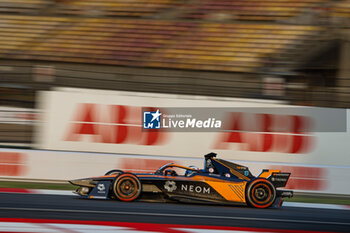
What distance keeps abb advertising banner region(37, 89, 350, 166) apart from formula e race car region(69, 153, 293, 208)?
9.60ft

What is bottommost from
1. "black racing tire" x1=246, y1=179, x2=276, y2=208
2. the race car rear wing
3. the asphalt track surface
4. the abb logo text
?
the asphalt track surface

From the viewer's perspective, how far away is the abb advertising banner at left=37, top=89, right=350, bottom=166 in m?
11.3

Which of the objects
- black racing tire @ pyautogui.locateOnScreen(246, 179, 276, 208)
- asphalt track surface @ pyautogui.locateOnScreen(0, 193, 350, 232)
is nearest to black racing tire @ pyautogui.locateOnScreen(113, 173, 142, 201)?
asphalt track surface @ pyautogui.locateOnScreen(0, 193, 350, 232)

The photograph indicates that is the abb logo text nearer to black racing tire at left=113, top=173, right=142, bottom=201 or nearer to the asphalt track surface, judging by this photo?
the asphalt track surface

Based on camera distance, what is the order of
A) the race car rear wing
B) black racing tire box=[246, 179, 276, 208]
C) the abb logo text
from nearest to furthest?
1. black racing tire box=[246, 179, 276, 208]
2. the race car rear wing
3. the abb logo text

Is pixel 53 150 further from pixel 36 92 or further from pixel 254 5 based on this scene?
pixel 254 5

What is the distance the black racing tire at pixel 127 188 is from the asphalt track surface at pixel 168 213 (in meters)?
0.13

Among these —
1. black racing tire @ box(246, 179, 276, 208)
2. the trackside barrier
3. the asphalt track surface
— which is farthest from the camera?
the trackside barrier

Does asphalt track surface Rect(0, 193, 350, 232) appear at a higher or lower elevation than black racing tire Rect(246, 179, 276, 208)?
lower

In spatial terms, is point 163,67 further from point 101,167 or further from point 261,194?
point 261,194

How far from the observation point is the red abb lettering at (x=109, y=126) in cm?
1138

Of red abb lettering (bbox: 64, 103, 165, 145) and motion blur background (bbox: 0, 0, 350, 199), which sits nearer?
motion blur background (bbox: 0, 0, 350, 199)

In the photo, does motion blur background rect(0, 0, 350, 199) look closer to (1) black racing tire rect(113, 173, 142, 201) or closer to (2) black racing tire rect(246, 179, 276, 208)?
(2) black racing tire rect(246, 179, 276, 208)

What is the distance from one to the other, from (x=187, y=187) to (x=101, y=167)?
→ 3.24 m
